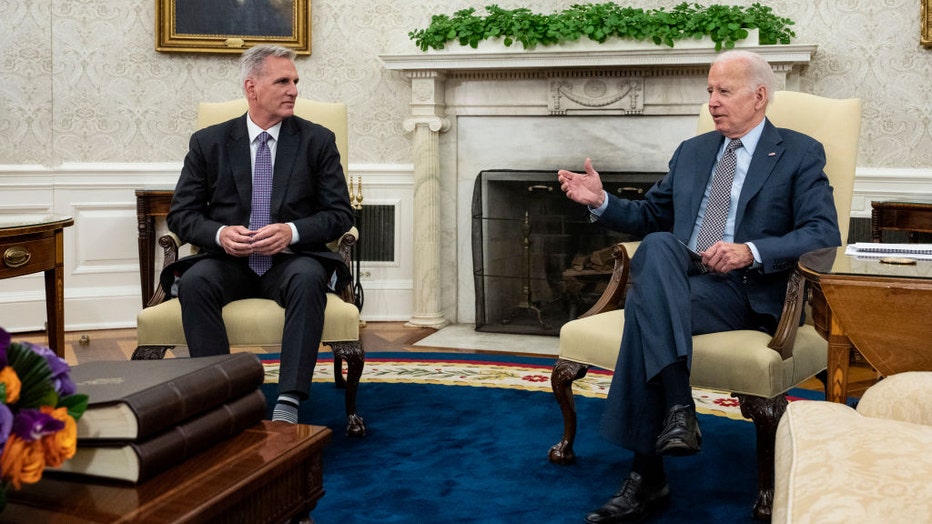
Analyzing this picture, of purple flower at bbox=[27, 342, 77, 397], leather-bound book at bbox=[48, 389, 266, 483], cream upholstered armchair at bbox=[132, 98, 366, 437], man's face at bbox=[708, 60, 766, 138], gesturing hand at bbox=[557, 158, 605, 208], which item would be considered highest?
man's face at bbox=[708, 60, 766, 138]

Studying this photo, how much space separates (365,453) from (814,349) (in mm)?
1454

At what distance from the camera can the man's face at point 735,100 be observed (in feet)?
10.3

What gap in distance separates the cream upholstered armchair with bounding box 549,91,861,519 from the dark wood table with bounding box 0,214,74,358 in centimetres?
177

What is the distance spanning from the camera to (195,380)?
→ 160 cm

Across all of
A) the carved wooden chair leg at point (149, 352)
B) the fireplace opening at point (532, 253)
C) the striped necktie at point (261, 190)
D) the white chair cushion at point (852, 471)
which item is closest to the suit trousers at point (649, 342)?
the white chair cushion at point (852, 471)

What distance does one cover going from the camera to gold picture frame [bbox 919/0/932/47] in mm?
4941

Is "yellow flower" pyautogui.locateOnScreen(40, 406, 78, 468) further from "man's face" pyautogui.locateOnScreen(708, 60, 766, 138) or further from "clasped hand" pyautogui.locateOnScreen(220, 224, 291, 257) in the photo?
"man's face" pyautogui.locateOnScreen(708, 60, 766, 138)

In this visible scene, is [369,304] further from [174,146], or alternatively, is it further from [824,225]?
[824,225]

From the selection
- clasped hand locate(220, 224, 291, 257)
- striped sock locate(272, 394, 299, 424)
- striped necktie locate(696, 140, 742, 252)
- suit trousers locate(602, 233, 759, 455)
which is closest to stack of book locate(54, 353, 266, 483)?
suit trousers locate(602, 233, 759, 455)

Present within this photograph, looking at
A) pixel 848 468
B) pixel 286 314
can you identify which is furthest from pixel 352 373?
pixel 848 468

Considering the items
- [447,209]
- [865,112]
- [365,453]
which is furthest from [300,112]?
[865,112]

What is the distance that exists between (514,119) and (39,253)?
116 inches

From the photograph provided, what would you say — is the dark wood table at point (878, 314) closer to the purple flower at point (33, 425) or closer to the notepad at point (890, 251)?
the notepad at point (890, 251)

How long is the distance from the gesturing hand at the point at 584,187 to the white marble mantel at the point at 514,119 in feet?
7.02
